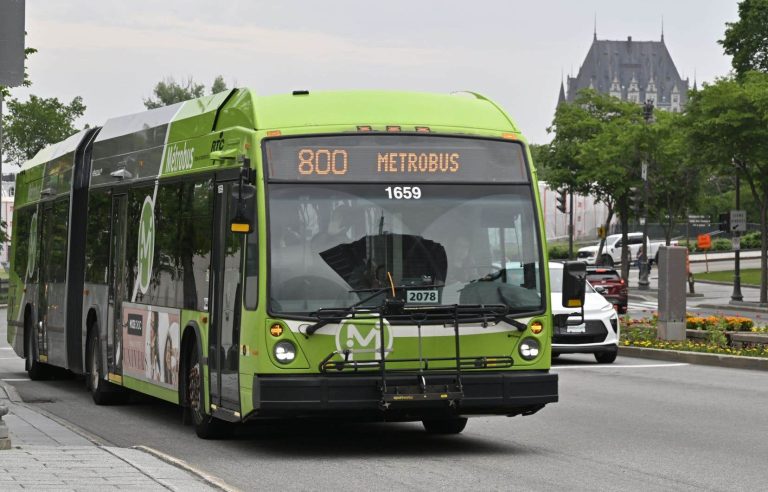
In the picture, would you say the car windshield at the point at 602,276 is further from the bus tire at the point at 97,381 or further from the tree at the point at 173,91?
the tree at the point at 173,91

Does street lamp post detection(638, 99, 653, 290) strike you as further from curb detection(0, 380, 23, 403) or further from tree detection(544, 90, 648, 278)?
curb detection(0, 380, 23, 403)

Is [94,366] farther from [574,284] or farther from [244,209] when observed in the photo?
[574,284]

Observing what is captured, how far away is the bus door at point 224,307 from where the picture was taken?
40.7 ft

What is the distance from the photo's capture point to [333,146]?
40.5 ft

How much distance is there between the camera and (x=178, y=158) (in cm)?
1483

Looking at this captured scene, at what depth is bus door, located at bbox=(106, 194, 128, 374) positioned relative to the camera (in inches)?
668

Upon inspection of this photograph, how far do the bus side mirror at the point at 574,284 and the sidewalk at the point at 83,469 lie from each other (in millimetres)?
3714

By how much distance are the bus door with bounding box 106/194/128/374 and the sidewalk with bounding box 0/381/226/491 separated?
4.16 metres

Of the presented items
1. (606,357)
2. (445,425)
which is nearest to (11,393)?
(445,425)

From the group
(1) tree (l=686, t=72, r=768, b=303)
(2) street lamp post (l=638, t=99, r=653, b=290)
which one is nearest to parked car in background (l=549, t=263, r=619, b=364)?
(1) tree (l=686, t=72, r=768, b=303)

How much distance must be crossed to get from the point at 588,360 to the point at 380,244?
15.5 meters

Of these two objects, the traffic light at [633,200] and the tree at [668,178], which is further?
the traffic light at [633,200]

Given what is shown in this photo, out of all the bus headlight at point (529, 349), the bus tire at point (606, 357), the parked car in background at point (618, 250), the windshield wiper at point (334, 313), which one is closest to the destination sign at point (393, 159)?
the windshield wiper at point (334, 313)

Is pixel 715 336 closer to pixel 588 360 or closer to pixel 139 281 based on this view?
pixel 588 360
